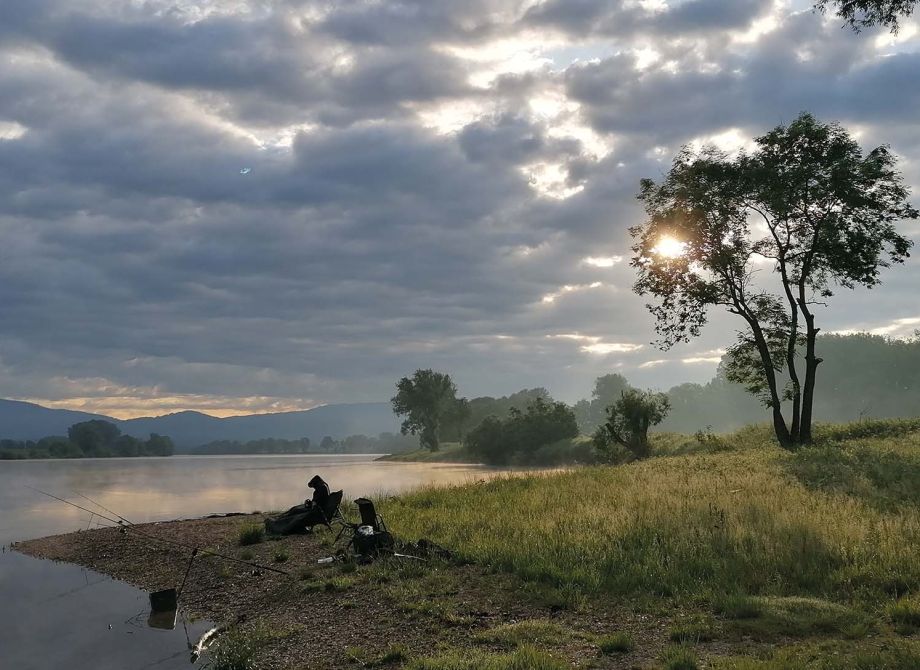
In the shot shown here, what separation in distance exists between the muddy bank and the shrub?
19 centimetres

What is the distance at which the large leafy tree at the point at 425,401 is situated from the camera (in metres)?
137

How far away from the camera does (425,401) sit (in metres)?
137

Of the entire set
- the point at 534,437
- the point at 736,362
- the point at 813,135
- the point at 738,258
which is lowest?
the point at 534,437

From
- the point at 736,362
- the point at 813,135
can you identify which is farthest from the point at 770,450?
the point at 813,135

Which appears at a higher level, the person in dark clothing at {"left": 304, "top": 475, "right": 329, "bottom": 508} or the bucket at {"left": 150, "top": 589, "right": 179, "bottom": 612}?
the person in dark clothing at {"left": 304, "top": 475, "right": 329, "bottom": 508}

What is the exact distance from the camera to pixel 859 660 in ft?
26.6

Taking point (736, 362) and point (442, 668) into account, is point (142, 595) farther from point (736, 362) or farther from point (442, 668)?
point (736, 362)

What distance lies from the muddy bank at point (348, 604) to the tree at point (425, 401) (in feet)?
379

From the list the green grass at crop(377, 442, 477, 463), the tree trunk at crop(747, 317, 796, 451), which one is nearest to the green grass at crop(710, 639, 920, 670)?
the tree trunk at crop(747, 317, 796, 451)

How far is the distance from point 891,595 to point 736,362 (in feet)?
111

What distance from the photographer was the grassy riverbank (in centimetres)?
948

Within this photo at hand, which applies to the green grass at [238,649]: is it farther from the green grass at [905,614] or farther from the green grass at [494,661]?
the green grass at [905,614]

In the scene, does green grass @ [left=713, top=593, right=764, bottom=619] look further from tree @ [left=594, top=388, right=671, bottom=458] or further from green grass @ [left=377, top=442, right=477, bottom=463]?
green grass @ [left=377, top=442, right=477, bottom=463]

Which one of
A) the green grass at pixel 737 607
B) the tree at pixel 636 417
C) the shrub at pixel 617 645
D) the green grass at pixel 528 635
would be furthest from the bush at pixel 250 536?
the tree at pixel 636 417
